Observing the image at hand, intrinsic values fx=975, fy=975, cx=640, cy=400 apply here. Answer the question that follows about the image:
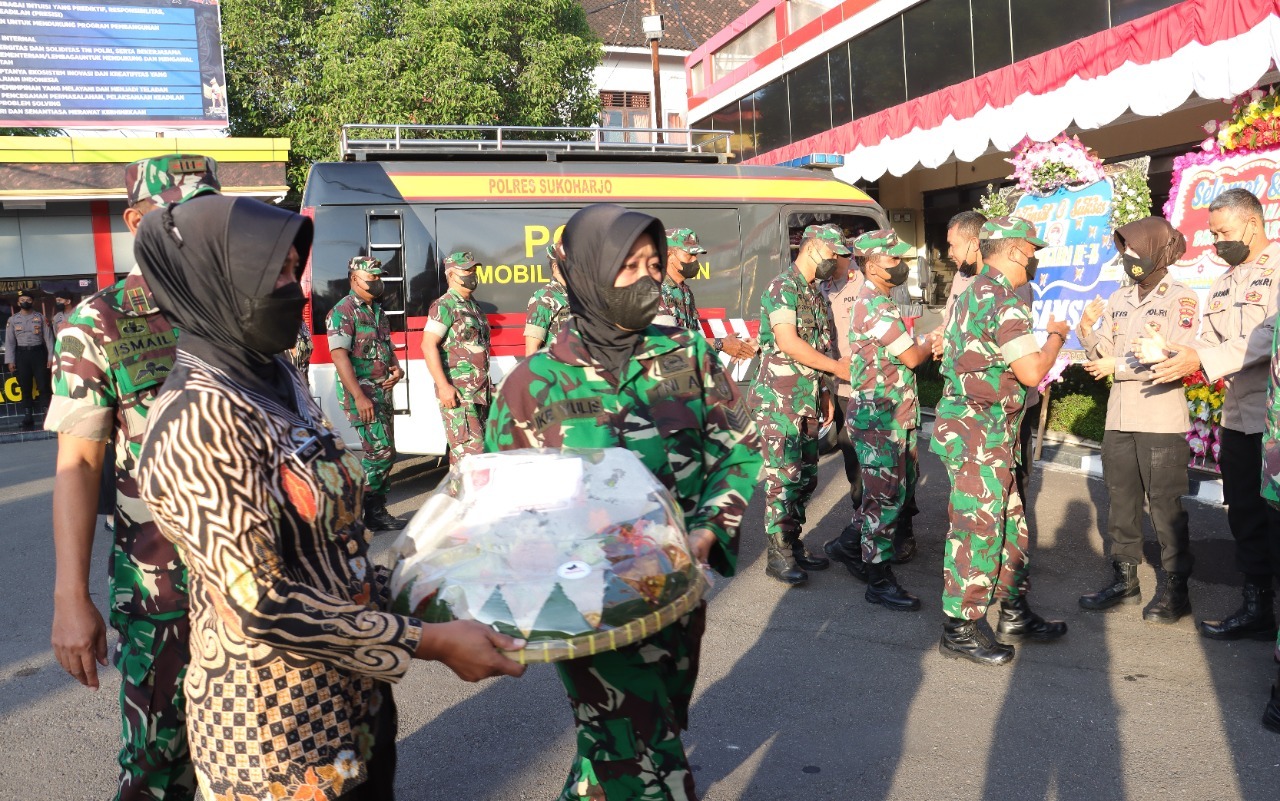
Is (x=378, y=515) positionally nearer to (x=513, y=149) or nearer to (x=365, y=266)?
(x=365, y=266)

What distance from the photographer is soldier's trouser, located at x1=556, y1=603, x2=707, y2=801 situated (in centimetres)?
216

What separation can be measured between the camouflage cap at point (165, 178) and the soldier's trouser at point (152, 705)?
1139mm

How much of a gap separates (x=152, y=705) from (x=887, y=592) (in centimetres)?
382

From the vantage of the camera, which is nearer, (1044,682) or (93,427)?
(93,427)

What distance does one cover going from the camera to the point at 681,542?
1.94 metres

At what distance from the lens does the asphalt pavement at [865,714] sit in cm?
340

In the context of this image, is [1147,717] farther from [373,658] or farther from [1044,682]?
[373,658]

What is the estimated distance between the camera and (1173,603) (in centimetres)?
474

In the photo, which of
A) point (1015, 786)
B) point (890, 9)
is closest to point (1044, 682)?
point (1015, 786)

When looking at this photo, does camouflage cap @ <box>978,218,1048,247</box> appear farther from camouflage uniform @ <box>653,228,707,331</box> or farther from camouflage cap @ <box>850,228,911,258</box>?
camouflage uniform @ <box>653,228,707,331</box>

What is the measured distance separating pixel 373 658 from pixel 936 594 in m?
4.33

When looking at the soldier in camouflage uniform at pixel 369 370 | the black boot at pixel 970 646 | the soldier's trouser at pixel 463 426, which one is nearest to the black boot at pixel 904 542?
the black boot at pixel 970 646

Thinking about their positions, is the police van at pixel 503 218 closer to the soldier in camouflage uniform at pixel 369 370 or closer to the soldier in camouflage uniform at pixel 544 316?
the soldier in camouflage uniform at pixel 369 370

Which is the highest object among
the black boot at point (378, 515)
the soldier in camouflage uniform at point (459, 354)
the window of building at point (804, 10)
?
the window of building at point (804, 10)
